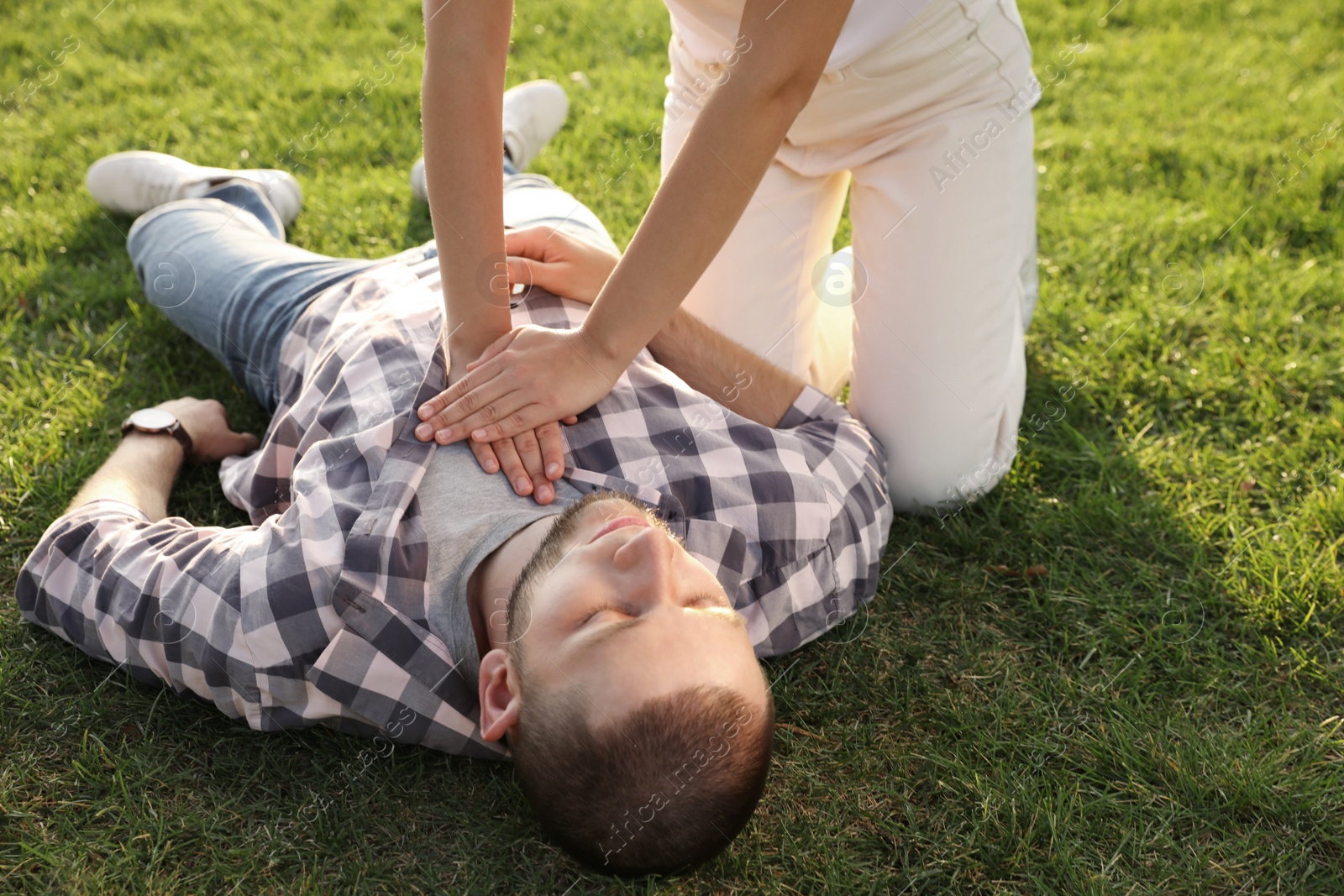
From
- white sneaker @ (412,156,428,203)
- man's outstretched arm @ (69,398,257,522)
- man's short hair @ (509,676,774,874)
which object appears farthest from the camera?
white sneaker @ (412,156,428,203)

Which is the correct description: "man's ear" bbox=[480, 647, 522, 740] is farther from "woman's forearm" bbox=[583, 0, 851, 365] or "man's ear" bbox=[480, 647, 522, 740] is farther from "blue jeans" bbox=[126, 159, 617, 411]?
"blue jeans" bbox=[126, 159, 617, 411]

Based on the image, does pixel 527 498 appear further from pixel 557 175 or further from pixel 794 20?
pixel 557 175

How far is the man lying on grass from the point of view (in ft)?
5.59

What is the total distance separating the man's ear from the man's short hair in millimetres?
51

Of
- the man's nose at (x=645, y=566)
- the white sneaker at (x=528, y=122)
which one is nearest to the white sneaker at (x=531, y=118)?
the white sneaker at (x=528, y=122)

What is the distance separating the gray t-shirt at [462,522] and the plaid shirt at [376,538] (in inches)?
1.0

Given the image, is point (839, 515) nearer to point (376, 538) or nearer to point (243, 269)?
point (376, 538)

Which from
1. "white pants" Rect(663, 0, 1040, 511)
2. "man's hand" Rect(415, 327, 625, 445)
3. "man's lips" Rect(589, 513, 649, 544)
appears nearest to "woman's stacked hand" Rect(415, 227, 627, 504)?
"man's hand" Rect(415, 327, 625, 445)

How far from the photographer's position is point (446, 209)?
89.3 inches

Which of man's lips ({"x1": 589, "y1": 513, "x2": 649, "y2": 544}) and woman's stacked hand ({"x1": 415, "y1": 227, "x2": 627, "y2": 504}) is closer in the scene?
man's lips ({"x1": 589, "y1": 513, "x2": 649, "y2": 544})

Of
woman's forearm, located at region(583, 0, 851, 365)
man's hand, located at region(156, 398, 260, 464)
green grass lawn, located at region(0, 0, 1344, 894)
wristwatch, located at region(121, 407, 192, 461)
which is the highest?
woman's forearm, located at region(583, 0, 851, 365)

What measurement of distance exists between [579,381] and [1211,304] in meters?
2.32

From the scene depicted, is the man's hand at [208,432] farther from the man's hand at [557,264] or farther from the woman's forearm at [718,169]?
the woman's forearm at [718,169]

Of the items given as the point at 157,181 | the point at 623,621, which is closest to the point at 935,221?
the point at 623,621
